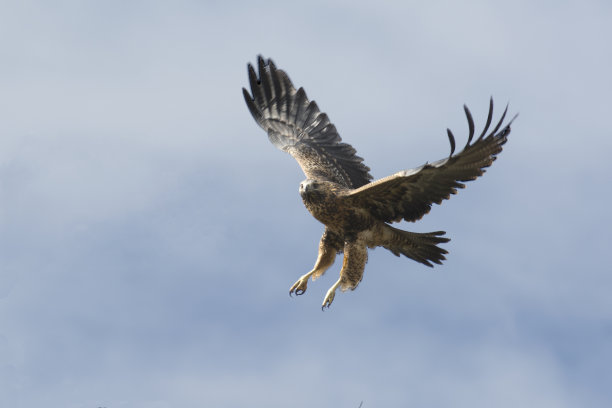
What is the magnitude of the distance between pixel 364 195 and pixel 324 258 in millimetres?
1349

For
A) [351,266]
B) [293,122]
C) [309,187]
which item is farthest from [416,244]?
[293,122]

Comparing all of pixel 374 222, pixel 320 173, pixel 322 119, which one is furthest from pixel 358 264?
pixel 322 119

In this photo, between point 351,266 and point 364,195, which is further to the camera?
point 351,266

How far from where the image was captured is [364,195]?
12.8m

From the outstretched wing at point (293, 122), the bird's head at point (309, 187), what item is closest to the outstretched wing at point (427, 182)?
the bird's head at point (309, 187)

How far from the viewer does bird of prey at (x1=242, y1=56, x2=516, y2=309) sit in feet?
40.5

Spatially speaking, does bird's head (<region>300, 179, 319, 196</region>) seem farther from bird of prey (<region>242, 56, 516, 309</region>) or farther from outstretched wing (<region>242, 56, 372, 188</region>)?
outstretched wing (<region>242, 56, 372, 188</region>)

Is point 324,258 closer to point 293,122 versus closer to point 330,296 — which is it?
point 330,296

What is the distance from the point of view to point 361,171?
15086 millimetres

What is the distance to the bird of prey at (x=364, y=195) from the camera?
40.5 ft

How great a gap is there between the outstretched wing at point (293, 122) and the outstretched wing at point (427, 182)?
6.95 ft

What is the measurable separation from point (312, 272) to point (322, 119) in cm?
300

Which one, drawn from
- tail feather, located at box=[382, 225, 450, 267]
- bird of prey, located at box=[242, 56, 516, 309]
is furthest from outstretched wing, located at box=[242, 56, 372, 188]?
tail feather, located at box=[382, 225, 450, 267]

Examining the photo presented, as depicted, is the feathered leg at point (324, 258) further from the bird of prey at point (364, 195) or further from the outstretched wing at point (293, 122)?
the outstretched wing at point (293, 122)
